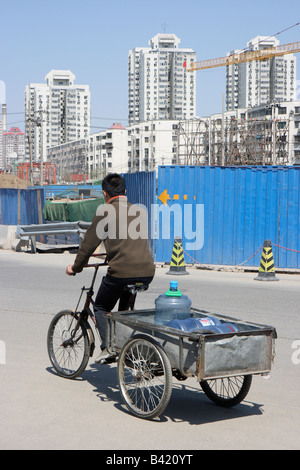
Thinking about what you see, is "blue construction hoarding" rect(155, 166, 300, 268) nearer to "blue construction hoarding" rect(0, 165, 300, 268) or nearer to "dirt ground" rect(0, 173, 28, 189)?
"blue construction hoarding" rect(0, 165, 300, 268)

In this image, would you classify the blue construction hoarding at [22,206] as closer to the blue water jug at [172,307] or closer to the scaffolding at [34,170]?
the blue water jug at [172,307]

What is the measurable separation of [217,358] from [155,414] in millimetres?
659

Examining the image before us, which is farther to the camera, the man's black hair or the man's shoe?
the man's black hair

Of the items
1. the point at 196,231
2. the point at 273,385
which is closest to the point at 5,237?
the point at 196,231

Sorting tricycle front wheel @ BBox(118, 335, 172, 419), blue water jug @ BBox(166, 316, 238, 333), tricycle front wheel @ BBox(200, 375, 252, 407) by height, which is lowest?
tricycle front wheel @ BBox(200, 375, 252, 407)

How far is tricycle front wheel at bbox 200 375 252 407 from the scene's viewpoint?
213 inches

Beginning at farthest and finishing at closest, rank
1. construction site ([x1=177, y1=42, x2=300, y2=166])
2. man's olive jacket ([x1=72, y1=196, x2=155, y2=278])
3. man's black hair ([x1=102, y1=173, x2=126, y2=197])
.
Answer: construction site ([x1=177, y1=42, x2=300, y2=166])
man's black hair ([x1=102, y1=173, x2=126, y2=197])
man's olive jacket ([x1=72, y1=196, x2=155, y2=278])

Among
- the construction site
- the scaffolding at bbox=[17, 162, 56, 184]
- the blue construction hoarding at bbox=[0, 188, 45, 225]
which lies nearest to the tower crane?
the construction site

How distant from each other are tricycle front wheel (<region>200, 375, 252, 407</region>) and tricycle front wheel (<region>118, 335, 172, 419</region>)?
1.62 ft

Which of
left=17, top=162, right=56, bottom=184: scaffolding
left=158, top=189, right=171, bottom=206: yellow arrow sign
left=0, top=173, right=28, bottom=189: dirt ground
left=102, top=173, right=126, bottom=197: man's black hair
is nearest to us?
Answer: left=102, top=173, right=126, bottom=197: man's black hair

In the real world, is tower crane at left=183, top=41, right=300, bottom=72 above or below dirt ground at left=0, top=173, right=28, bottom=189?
above

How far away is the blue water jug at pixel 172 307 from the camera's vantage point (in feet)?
17.6

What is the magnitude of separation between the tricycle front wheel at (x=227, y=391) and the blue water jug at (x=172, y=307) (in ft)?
2.19

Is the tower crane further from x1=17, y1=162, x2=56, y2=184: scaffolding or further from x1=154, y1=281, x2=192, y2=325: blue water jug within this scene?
x1=154, y1=281, x2=192, y2=325: blue water jug
